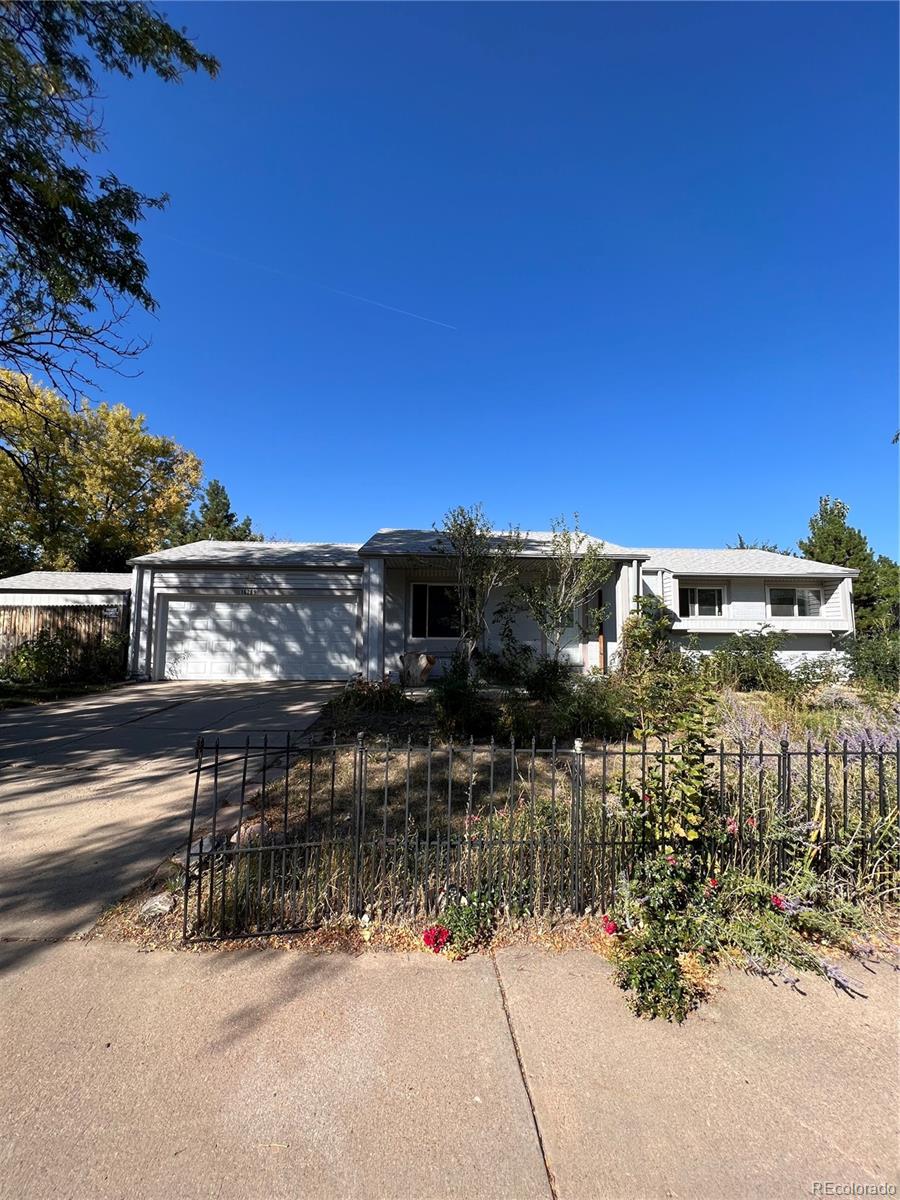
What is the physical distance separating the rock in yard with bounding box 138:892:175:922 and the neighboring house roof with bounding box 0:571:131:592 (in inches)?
712

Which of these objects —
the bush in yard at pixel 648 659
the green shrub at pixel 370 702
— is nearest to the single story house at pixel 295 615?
the bush in yard at pixel 648 659

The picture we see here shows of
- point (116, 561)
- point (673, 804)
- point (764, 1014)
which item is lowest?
point (764, 1014)

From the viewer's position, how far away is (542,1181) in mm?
1648

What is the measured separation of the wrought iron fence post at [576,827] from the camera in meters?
3.14

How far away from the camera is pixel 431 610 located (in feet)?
45.9

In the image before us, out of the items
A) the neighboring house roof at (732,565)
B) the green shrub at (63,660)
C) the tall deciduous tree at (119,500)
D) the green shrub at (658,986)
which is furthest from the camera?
the tall deciduous tree at (119,500)

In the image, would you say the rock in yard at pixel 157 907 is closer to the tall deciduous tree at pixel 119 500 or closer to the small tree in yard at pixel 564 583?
the small tree in yard at pixel 564 583

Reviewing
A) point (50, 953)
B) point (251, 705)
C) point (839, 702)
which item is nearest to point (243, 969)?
point (50, 953)

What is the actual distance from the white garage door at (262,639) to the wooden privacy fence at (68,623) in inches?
70.3

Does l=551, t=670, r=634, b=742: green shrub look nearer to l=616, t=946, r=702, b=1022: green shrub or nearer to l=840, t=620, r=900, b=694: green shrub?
l=616, t=946, r=702, b=1022: green shrub

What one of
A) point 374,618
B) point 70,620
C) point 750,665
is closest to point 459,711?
point 374,618

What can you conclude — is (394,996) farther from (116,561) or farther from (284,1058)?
(116,561)

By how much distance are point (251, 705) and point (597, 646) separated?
8268 millimetres

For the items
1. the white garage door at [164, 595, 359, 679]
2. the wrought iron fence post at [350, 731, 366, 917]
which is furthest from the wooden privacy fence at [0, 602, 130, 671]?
the wrought iron fence post at [350, 731, 366, 917]
